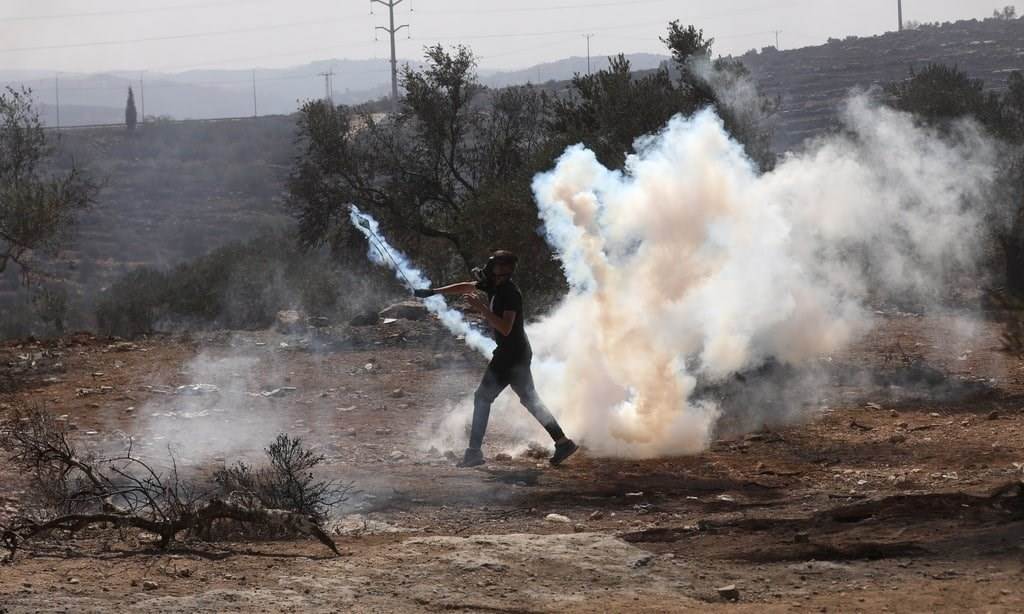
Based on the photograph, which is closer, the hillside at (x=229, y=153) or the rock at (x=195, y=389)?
the rock at (x=195, y=389)

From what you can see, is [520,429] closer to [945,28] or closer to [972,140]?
[972,140]

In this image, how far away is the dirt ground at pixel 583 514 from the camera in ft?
20.3

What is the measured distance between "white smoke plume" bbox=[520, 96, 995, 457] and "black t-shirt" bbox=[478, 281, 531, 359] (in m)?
1.23

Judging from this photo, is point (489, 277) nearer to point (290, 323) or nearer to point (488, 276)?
point (488, 276)

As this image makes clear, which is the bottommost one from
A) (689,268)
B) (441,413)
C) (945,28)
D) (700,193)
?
(441,413)

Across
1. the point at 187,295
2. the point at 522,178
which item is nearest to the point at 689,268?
the point at 522,178

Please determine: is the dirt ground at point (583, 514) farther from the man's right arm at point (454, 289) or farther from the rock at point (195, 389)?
the man's right arm at point (454, 289)

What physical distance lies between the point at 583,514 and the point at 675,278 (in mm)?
4000

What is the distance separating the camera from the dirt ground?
618 cm

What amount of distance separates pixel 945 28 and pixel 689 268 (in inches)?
2589

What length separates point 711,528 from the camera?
7.67 meters

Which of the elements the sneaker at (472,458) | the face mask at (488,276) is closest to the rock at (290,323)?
the face mask at (488,276)

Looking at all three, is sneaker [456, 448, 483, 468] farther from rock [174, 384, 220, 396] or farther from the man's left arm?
rock [174, 384, 220, 396]

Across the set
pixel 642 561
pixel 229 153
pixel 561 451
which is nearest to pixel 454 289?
pixel 561 451
